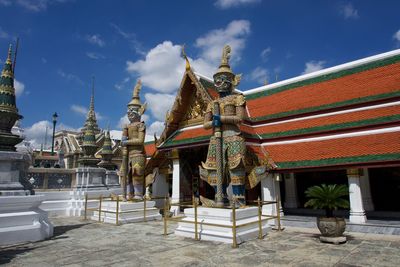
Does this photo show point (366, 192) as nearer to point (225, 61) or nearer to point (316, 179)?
point (316, 179)

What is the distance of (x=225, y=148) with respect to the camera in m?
7.30

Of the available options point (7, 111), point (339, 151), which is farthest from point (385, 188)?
point (7, 111)

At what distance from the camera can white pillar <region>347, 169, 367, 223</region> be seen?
8.02 m

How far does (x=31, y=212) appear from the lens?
6.91 meters

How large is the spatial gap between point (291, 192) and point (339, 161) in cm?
388

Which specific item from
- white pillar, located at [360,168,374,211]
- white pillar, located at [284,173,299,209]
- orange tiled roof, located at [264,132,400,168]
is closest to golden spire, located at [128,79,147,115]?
orange tiled roof, located at [264,132,400,168]

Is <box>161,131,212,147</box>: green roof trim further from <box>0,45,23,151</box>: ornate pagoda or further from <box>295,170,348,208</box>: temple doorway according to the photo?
<box>0,45,23,151</box>: ornate pagoda

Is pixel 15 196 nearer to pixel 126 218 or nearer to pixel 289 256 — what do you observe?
pixel 126 218

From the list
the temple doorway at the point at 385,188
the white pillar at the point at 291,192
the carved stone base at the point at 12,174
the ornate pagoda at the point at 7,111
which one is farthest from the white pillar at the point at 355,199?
the ornate pagoda at the point at 7,111

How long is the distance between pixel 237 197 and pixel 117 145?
28.4m

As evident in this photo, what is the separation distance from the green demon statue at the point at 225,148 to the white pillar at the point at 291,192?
530cm

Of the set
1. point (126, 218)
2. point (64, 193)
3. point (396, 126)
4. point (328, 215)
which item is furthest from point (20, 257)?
point (396, 126)

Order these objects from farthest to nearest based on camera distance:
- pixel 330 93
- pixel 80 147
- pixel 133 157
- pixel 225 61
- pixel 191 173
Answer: pixel 80 147 < pixel 191 173 < pixel 330 93 < pixel 133 157 < pixel 225 61

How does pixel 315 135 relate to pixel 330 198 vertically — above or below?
above
